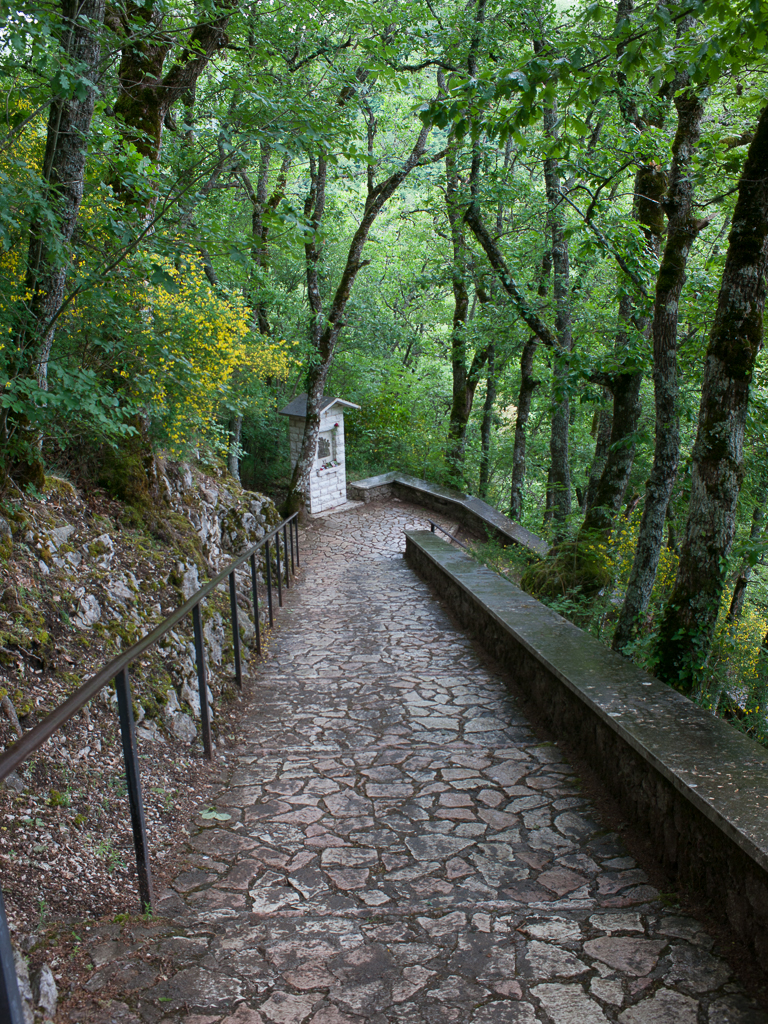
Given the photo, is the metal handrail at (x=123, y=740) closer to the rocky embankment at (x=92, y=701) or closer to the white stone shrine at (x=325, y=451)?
the rocky embankment at (x=92, y=701)

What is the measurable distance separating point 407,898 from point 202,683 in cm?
169

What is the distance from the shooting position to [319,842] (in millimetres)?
3184

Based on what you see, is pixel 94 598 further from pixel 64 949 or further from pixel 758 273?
pixel 758 273

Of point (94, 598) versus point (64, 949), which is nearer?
point (64, 949)

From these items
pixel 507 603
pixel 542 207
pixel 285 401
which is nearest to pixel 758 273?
pixel 507 603

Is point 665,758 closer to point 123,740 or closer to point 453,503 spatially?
point 123,740

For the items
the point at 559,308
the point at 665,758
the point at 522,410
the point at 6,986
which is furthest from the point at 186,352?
the point at 522,410

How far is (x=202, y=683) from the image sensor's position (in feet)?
12.6

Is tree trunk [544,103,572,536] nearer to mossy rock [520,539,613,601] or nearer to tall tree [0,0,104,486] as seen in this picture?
mossy rock [520,539,613,601]

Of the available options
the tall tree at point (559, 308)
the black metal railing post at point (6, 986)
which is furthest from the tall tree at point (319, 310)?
the black metal railing post at point (6, 986)

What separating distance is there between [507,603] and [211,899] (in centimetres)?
361

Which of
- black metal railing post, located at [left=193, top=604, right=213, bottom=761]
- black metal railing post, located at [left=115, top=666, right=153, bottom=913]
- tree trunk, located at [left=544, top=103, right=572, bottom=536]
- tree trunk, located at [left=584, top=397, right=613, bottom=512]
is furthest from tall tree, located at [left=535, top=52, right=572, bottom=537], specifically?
black metal railing post, located at [left=115, top=666, right=153, bottom=913]

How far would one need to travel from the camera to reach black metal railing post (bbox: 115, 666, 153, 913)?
2484 mm

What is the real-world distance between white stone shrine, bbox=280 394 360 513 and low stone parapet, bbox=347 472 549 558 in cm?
108
